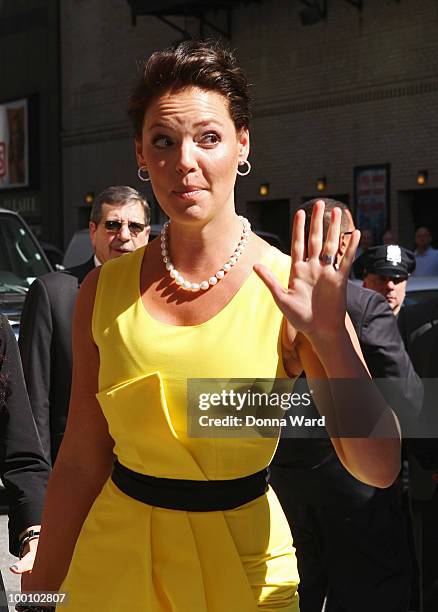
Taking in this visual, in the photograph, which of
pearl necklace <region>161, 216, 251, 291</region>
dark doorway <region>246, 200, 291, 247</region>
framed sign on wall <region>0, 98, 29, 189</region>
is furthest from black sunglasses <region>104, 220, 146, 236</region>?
framed sign on wall <region>0, 98, 29, 189</region>

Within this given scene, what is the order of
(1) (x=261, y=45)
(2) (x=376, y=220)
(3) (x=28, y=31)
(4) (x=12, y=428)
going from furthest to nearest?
(3) (x=28, y=31), (1) (x=261, y=45), (2) (x=376, y=220), (4) (x=12, y=428)

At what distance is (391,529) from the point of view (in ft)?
15.5

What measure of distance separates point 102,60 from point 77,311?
27.0m

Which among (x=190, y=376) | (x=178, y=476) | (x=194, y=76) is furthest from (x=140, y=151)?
(x=178, y=476)

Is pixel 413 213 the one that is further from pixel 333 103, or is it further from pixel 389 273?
pixel 389 273

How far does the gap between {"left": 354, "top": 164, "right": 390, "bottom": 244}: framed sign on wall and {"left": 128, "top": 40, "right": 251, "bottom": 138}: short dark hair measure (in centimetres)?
1890

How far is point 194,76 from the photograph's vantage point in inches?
103

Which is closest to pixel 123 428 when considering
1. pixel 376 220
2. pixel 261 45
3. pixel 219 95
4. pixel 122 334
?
pixel 122 334

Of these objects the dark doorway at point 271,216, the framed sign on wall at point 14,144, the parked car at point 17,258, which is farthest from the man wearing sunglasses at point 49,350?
the framed sign on wall at point 14,144

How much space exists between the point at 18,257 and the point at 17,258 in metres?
0.02

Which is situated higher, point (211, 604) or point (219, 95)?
point (219, 95)

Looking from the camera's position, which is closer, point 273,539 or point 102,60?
point 273,539

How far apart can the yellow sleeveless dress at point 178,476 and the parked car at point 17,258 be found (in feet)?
24.8

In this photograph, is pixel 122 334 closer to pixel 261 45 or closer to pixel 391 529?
pixel 391 529
